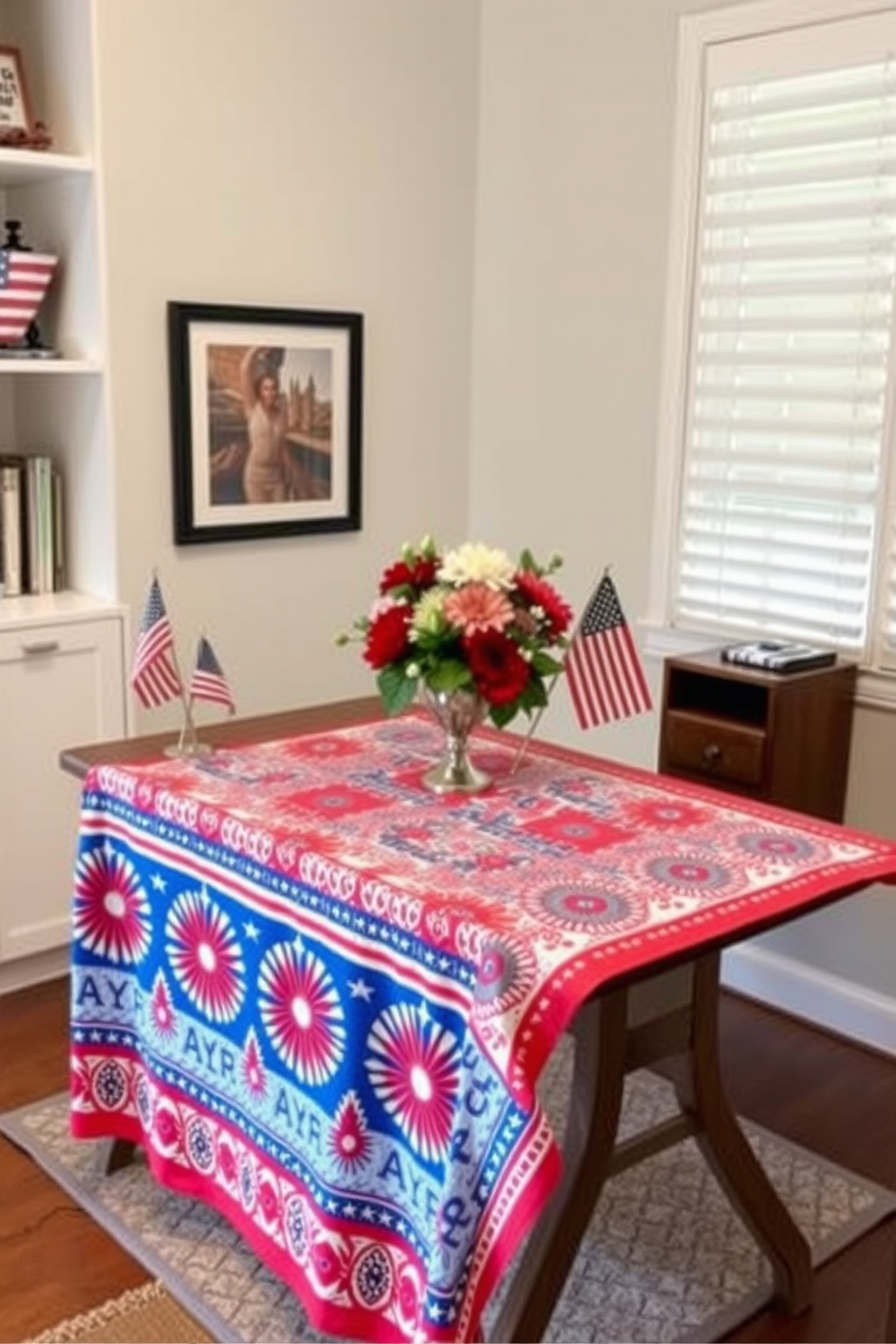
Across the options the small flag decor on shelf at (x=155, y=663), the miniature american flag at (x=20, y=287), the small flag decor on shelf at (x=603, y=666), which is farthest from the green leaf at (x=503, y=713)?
the miniature american flag at (x=20, y=287)

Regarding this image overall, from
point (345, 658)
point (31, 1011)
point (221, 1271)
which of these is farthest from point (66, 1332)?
point (345, 658)

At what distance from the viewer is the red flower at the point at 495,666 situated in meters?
2.08

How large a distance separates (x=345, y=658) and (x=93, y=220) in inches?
55.7

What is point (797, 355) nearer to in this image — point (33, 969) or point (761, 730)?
point (761, 730)

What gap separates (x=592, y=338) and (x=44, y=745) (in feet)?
5.88

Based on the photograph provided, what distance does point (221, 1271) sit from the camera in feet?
7.21

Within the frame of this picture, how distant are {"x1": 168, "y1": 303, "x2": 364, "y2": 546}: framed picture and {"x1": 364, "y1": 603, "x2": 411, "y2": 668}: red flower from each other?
4.59 ft

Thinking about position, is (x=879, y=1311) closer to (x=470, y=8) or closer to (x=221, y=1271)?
(x=221, y=1271)

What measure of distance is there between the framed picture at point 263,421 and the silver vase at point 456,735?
141 cm

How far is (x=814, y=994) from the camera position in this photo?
3141mm

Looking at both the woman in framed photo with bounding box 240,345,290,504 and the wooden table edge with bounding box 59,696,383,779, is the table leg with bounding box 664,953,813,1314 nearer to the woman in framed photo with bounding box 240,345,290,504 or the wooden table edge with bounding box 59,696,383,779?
the wooden table edge with bounding box 59,696,383,779

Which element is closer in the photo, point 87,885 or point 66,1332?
point 66,1332

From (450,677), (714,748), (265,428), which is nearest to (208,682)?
(450,677)

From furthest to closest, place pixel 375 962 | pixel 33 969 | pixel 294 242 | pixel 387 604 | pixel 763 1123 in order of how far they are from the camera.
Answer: pixel 294 242 → pixel 33 969 → pixel 763 1123 → pixel 387 604 → pixel 375 962
